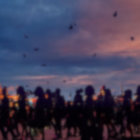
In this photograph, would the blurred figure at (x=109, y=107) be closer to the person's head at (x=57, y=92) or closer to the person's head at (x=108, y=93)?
the person's head at (x=108, y=93)

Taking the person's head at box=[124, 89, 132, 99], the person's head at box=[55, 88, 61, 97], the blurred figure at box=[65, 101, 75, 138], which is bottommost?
the blurred figure at box=[65, 101, 75, 138]

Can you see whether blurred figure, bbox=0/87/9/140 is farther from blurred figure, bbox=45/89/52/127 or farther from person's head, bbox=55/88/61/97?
person's head, bbox=55/88/61/97

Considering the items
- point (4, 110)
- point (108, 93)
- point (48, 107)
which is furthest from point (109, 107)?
point (4, 110)

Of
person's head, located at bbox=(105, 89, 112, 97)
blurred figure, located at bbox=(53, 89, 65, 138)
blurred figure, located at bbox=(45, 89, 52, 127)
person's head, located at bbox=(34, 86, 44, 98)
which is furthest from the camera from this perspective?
blurred figure, located at bbox=(53, 89, 65, 138)

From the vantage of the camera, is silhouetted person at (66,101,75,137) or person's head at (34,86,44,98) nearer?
person's head at (34,86,44,98)

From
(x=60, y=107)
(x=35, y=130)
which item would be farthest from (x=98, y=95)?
(x=35, y=130)

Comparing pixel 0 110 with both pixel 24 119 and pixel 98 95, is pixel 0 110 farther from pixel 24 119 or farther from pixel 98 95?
pixel 98 95

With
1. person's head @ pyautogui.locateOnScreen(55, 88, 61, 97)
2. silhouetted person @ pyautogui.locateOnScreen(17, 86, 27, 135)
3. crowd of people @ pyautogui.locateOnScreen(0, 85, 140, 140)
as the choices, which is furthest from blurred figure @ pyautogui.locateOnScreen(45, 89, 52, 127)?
silhouetted person @ pyautogui.locateOnScreen(17, 86, 27, 135)

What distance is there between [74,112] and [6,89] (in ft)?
8.56

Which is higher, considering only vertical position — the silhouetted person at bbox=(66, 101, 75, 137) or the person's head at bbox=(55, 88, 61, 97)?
the person's head at bbox=(55, 88, 61, 97)

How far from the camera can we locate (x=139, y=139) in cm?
1362

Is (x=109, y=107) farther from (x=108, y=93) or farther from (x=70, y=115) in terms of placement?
(x=70, y=115)

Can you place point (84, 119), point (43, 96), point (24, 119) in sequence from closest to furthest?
point (84, 119)
point (43, 96)
point (24, 119)

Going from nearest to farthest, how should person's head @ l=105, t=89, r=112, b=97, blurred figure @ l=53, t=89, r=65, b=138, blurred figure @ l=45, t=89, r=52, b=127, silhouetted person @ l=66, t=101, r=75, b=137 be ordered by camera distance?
1. blurred figure @ l=45, t=89, r=52, b=127
2. person's head @ l=105, t=89, r=112, b=97
3. silhouetted person @ l=66, t=101, r=75, b=137
4. blurred figure @ l=53, t=89, r=65, b=138
